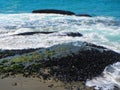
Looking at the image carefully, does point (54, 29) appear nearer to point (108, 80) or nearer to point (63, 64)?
point (63, 64)

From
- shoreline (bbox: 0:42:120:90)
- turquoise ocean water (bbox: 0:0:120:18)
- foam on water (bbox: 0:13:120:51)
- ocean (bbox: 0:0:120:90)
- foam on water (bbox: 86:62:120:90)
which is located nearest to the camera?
foam on water (bbox: 86:62:120:90)

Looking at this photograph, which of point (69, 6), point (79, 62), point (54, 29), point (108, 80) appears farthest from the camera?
point (69, 6)

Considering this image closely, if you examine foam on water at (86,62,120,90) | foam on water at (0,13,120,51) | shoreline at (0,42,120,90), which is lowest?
foam on water at (0,13,120,51)

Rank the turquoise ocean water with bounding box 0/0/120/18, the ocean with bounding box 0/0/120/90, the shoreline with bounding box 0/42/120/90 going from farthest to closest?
the turquoise ocean water with bounding box 0/0/120/18 < the ocean with bounding box 0/0/120/90 < the shoreline with bounding box 0/42/120/90

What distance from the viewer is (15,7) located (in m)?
40.1

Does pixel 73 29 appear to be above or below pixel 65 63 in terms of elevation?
below

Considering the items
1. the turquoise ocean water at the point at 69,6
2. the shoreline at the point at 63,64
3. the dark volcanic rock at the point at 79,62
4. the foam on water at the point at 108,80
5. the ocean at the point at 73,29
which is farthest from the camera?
the turquoise ocean water at the point at 69,6

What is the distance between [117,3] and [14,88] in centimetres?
2980

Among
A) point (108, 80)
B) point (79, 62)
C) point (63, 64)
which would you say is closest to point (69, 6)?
point (79, 62)

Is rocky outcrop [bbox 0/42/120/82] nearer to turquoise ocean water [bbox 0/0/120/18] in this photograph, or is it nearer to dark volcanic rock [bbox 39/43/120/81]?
dark volcanic rock [bbox 39/43/120/81]

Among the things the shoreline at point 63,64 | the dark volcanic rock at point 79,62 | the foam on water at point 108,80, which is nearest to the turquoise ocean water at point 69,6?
the dark volcanic rock at point 79,62

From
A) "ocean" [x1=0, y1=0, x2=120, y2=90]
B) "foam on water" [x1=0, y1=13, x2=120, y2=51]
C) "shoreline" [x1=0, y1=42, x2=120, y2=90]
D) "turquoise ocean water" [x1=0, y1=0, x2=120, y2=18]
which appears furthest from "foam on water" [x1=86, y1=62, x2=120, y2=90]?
"turquoise ocean water" [x1=0, y1=0, x2=120, y2=18]

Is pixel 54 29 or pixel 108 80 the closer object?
pixel 108 80

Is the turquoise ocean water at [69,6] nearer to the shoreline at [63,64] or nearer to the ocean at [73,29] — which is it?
the ocean at [73,29]
